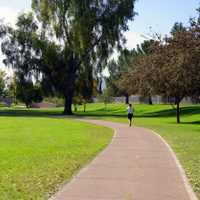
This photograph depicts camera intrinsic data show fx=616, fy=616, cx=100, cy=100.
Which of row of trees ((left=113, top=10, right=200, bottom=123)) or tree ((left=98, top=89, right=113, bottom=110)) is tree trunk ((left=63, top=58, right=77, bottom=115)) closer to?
row of trees ((left=113, top=10, right=200, bottom=123))

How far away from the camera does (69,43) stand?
232ft

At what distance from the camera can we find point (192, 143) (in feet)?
85.3

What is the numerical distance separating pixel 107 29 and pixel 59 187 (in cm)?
5794

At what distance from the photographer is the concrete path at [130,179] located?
38.4ft

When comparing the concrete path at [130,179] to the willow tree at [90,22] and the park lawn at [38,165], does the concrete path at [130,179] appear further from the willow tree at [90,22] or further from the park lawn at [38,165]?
the willow tree at [90,22]

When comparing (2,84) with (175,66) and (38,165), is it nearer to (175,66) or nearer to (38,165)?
(175,66)

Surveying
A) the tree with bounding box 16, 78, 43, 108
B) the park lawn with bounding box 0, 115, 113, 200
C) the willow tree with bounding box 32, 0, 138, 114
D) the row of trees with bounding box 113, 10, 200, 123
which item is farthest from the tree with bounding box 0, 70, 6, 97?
the park lawn with bounding box 0, 115, 113, 200

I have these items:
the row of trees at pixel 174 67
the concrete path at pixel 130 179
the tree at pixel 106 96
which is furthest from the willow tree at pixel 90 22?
the tree at pixel 106 96

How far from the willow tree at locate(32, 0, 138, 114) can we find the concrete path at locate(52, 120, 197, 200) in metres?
49.7

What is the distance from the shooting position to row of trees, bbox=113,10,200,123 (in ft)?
123

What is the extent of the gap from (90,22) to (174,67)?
30451 mm

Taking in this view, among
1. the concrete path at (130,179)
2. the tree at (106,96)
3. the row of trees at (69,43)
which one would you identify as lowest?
the concrete path at (130,179)

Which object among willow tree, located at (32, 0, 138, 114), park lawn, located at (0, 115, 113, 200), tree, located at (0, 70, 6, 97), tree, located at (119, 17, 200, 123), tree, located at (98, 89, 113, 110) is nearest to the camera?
park lawn, located at (0, 115, 113, 200)

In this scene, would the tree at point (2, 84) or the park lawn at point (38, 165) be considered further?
the tree at point (2, 84)
